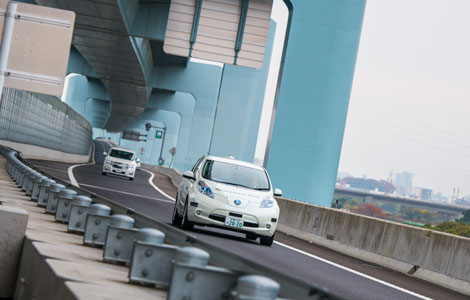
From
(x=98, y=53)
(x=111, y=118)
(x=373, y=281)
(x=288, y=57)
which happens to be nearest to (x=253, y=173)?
(x=373, y=281)

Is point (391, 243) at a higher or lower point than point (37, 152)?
higher

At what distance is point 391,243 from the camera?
51.8ft

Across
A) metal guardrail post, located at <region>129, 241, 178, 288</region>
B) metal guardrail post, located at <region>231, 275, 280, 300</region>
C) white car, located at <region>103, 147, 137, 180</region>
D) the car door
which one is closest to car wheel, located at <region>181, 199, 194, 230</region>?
the car door

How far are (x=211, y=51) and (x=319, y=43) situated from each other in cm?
409

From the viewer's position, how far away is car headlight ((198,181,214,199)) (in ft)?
50.0

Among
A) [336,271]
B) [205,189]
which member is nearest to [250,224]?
[205,189]

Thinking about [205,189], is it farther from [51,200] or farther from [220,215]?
[51,200]

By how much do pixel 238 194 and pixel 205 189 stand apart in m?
0.62

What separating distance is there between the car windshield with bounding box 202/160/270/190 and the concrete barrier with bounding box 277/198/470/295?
7.99ft

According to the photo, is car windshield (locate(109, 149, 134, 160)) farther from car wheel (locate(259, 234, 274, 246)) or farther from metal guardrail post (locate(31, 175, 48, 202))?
metal guardrail post (locate(31, 175, 48, 202))

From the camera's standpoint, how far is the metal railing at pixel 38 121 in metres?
35.5

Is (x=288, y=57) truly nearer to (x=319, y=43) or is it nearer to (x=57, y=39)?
(x=319, y=43)

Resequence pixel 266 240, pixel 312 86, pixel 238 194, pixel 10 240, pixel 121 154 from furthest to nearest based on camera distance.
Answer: pixel 121 154 → pixel 312 86 → pixel 266 240 → pixel 238 194 → pixel 10 240

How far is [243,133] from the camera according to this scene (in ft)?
143
